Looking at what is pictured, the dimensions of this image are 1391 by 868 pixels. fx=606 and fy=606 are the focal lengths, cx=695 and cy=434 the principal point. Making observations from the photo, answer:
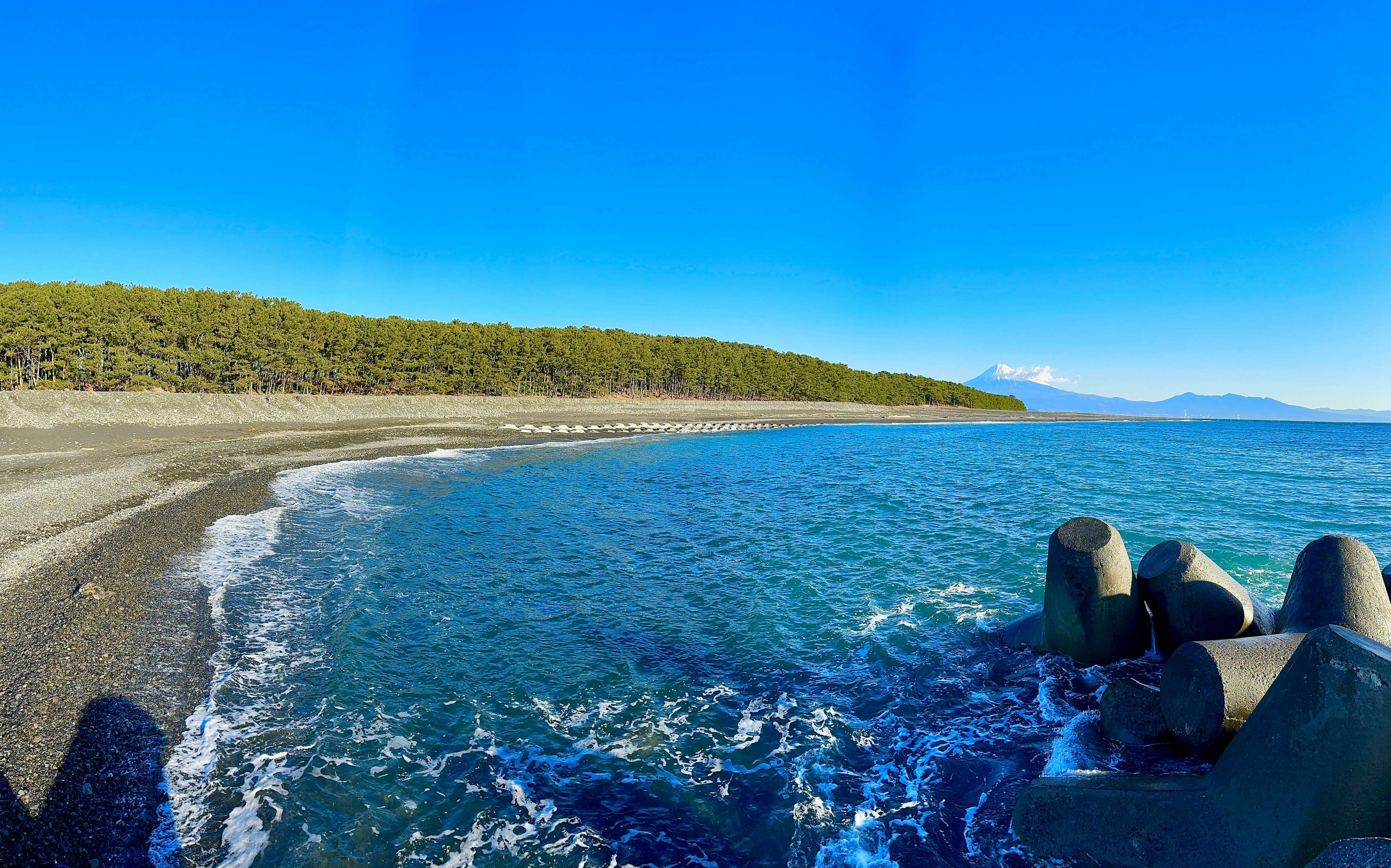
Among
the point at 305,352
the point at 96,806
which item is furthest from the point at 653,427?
the point at 96,806

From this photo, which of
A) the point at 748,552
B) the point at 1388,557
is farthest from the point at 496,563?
the point at 1388,557

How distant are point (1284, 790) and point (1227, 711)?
145cm

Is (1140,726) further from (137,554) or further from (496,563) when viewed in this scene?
(137,554)

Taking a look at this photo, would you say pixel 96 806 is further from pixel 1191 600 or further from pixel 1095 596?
pixel 1191 600

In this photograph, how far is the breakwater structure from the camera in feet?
13.4

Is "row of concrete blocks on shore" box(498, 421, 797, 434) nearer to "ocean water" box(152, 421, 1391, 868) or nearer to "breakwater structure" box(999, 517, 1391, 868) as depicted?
"ocean water" box(152, 421, 1391, 868)

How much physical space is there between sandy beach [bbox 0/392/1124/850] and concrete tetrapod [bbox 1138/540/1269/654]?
39.7 ft

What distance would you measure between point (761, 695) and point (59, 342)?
72.7 meters

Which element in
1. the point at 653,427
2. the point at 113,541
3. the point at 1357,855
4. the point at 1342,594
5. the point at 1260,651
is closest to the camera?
the point at 1357,855

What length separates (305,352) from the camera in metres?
68.4

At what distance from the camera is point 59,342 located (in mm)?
52844

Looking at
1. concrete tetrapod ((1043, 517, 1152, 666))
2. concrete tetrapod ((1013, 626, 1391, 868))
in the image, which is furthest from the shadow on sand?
concrete tetrapod ((1043, 517, 1152, 666))

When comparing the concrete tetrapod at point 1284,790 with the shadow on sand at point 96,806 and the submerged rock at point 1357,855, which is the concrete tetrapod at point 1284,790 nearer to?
the submerged rock at point 1357,855

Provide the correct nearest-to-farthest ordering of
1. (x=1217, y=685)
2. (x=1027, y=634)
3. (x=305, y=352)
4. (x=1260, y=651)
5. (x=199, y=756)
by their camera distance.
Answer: (x=1217, y=685)
(x=1260, y=651)
(x=199, y=756)
(x=1027, y=634)
(x=305, y=352)
